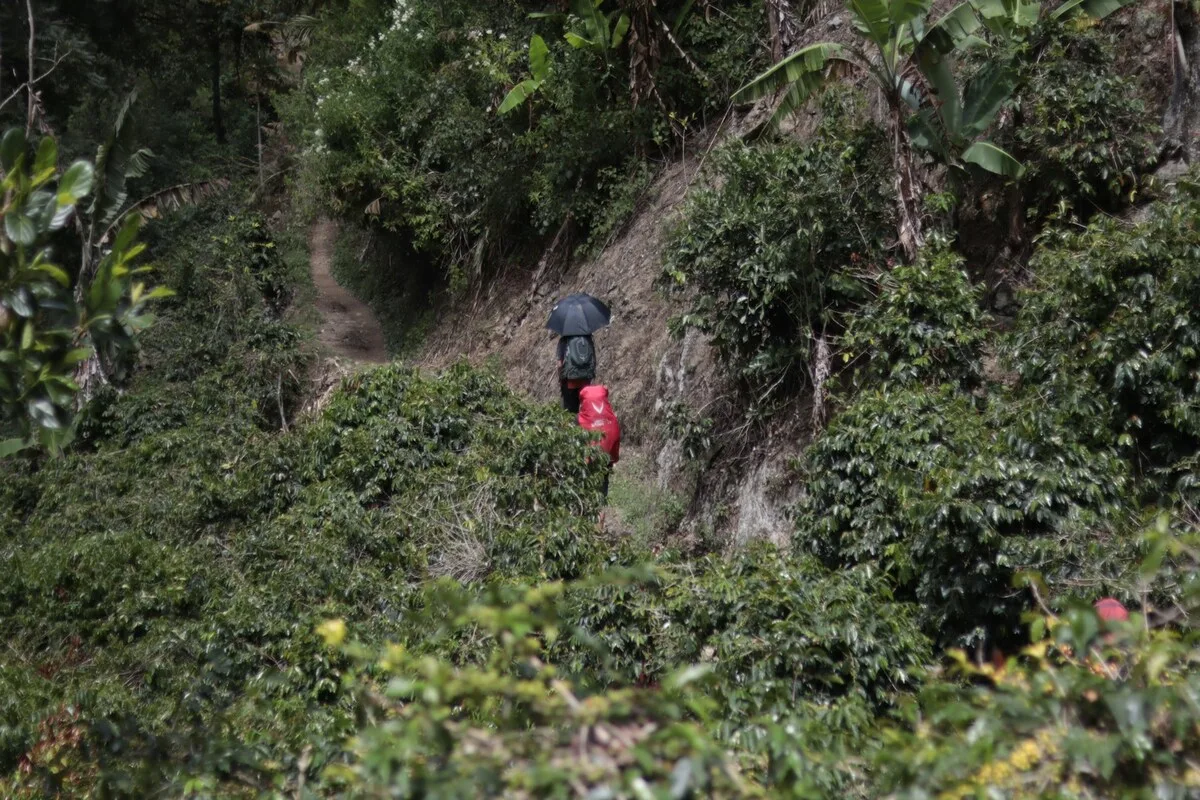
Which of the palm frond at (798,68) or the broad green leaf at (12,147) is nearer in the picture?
the broad green leaf at (12,147)

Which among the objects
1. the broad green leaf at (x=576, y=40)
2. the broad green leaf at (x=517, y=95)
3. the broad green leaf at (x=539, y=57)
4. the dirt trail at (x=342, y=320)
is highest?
the broad green leaf at (x=576, y=40)

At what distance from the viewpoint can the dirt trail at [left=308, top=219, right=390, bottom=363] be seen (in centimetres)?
1956

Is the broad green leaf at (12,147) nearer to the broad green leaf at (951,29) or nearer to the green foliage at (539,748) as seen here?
the green foliage at (539,748)

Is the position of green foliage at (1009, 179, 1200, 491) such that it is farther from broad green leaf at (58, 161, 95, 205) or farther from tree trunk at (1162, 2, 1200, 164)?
broad green leaf at (58, 161, 95, 205)

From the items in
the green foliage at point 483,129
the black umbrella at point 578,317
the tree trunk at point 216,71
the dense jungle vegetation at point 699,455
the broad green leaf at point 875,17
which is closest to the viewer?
the dense jungle vegetation at point 699,455

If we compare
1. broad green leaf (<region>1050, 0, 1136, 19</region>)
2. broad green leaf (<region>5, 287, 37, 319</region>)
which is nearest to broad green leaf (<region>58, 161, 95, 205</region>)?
broad green leaf (<region>5, 287, 37, 319</region>)

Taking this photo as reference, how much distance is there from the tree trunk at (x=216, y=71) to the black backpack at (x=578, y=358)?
18482 millimetres

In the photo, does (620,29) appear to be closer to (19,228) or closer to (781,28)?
(781,28)

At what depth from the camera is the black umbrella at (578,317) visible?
10.7 meters

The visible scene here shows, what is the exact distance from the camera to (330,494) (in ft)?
32.8

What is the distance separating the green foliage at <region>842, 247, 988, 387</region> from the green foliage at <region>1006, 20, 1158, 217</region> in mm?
1170

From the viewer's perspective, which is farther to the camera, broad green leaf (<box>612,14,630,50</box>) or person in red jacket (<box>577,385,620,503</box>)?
broad green leaf (<box>612,14,630,50</box>)

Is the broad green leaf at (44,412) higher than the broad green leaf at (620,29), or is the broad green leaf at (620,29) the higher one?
the broad green leaf at (620,29)

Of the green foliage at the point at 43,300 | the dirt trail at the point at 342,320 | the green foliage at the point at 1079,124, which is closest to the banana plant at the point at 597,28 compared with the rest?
the green foliage at the point at 1079,124
